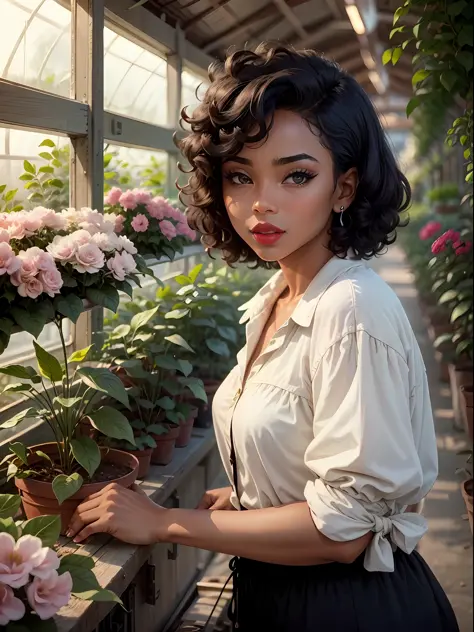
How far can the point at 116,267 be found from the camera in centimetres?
161

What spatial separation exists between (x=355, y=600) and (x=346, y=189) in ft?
2.50

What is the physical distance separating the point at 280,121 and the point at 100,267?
1.48ft

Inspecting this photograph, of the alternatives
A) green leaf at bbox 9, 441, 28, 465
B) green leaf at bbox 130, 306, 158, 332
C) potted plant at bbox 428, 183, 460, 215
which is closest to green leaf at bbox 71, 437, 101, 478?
green leaf at bbox 9, 441, 28, 465

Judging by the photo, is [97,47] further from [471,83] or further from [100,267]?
[471,83]

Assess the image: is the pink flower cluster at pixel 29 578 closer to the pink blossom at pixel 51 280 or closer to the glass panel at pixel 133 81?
the pink blossom at pixel 51 280

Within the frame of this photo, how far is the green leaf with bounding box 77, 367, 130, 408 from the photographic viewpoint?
5.41ft

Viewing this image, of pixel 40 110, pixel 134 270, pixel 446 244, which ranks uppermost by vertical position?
pixel 40 110

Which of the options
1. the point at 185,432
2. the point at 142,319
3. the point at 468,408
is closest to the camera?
the point at 142,319

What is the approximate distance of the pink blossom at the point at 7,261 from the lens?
4.55ft

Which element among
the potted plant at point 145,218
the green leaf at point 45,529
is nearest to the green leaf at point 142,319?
the potted plant at point 145,218

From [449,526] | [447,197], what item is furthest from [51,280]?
[447,197]

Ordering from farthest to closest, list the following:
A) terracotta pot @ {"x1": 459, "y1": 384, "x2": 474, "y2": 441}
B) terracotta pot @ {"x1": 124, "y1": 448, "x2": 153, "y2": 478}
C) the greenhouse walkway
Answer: terracotta pot @ {"x1": 459, "y1": 384, "x2": 474, "y2": 441} → the greenhouse walkway → terracotta pot @ {"x1": 124, "y1": 448, "x2": 153, "y2": 478}

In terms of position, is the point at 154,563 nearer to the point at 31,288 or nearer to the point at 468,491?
the point at 31,288

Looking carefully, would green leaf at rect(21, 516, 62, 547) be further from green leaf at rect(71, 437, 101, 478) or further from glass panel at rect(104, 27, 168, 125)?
glass panel at rect(104, 27, 168, 125)
